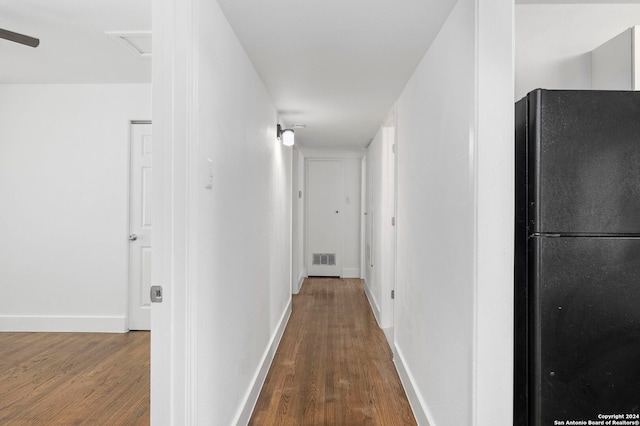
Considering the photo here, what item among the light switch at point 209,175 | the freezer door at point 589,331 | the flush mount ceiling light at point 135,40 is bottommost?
the freezer door at point 589,331

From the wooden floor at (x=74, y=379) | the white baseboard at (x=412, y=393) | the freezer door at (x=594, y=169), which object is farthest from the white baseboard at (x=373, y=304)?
the freezer door at (x=594, y=169)

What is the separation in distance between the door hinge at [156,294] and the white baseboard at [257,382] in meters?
1.16

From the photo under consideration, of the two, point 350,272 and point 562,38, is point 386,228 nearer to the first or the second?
point 562,38

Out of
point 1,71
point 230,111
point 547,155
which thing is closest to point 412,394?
point 547,155

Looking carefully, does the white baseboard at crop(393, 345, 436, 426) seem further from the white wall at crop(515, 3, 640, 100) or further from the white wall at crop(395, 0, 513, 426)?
the white wall at crop(515, 3, 640, 100)

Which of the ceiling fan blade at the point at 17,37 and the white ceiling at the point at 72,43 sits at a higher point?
the white ceiling at the point at 72,43

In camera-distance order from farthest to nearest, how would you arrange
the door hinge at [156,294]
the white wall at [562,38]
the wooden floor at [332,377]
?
1. the wooden floor at [332,377]
2. the white wall at [562,38]
3. the door hinge at [156,294]

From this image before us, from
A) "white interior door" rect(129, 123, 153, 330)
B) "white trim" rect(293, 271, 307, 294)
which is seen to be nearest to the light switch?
"white interior door" rect(129, 123, 153, 330)

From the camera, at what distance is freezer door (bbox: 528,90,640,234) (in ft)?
5.14

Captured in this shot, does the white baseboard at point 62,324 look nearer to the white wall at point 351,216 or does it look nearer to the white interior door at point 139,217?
the white interior door at point 139,217

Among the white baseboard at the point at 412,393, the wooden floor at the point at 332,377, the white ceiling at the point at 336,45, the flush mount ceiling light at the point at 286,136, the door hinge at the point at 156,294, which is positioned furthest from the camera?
the flush mount ceiling light at the point at 286,136

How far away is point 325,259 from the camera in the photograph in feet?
26.4

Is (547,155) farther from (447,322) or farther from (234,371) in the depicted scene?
(234,371)

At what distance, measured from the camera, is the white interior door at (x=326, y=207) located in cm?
802
